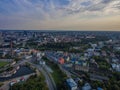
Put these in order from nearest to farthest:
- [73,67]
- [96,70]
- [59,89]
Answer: [59,89] < [96,70] < [73,67]

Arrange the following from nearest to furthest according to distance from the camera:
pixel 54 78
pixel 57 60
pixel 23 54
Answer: pixel 54 78 → pixel 57 60 → pixel 23 54

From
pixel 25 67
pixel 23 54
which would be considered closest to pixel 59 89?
pixel 25 67

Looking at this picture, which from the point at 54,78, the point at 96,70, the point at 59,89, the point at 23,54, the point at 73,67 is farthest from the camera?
the point at 23,54

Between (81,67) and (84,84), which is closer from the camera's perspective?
(84,84)

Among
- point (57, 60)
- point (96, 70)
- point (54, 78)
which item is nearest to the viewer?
point (54, 78)

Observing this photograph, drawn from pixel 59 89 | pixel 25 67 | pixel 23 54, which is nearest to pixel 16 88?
pixel 59 89

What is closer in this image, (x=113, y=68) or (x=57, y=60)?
(x=113, y=68)

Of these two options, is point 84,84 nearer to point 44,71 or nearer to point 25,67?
point 44,71

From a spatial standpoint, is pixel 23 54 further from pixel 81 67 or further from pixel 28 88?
pixel 28 88
